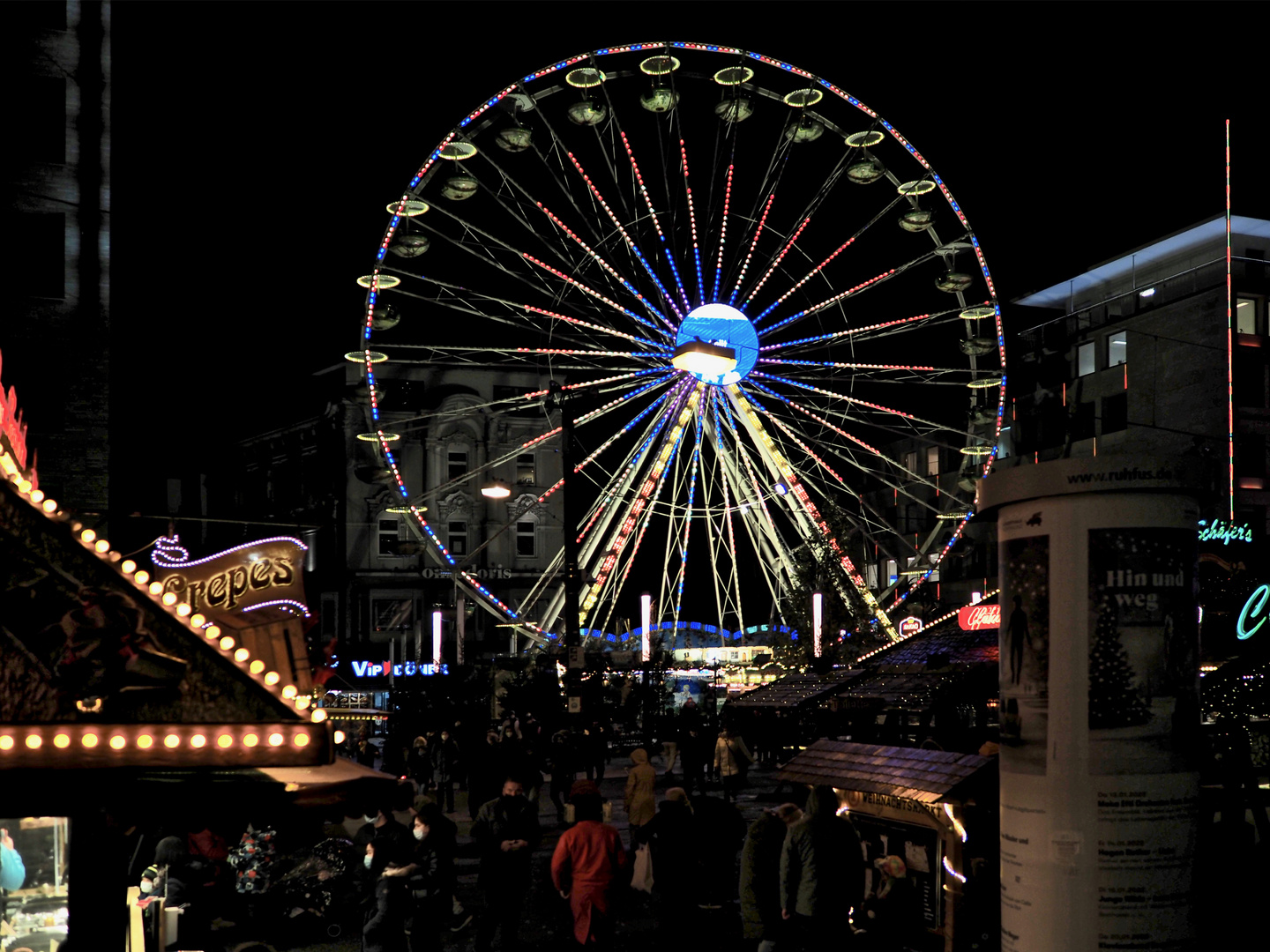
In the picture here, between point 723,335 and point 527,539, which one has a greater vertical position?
point 723,335

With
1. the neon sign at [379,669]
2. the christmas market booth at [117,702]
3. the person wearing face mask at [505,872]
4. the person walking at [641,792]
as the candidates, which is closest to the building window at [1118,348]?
the neon sign at [379,669]

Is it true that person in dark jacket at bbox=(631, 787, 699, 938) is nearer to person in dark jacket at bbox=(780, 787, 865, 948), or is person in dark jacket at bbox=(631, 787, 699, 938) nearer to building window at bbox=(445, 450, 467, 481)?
person in dark jacket at bbox=(780, 787, 865, 948)

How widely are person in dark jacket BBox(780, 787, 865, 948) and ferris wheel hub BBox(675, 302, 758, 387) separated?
678 inches

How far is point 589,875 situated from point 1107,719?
17.2 ft

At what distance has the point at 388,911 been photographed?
10.5m

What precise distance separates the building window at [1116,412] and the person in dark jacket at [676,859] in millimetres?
42875

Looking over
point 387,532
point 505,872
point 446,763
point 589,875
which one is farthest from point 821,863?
point 387,532

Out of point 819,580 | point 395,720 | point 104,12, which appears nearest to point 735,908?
point 395,720

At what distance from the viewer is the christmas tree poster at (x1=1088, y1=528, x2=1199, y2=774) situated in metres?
6.95

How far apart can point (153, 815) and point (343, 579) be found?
58.5 meters

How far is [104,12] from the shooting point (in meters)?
31.6

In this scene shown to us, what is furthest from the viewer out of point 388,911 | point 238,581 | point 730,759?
point 730,759

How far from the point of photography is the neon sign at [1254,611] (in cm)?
1073

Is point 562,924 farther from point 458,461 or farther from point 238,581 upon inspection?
point 458,461
